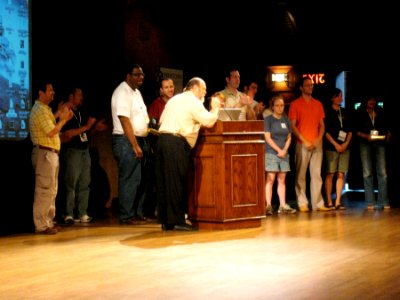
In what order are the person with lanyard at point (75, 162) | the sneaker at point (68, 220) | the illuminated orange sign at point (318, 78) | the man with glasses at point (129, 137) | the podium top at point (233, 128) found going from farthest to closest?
the illuminated orange sign at point (318, 78) → the person with lanyard at point (75, 162) → the sneaker at point (68, 220) → the man with glasses at point (129, 137) → the podium top at point (233, 128)

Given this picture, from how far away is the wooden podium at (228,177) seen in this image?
24.2 ft

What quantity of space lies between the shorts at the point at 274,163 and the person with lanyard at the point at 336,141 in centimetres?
73

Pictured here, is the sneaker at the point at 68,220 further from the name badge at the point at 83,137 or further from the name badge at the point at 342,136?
the name badge at the point at 342,136

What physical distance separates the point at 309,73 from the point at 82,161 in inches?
291

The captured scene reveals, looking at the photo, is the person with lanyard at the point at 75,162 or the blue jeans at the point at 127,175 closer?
the blue jeans at the point at 127,175

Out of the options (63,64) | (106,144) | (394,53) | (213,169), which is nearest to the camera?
(213,169)

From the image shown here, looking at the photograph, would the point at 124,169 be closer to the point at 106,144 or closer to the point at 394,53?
the point at 106,144

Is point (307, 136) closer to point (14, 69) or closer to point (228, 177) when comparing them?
point (228, 177)

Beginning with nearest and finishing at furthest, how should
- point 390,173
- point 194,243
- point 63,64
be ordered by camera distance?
point 194,243 < point 63,64 < point 390,173

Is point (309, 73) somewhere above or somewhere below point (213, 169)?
above

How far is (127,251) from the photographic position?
6.07 m

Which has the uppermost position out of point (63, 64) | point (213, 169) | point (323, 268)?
point (63, 64)

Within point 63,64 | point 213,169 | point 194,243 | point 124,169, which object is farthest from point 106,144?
point 194,243

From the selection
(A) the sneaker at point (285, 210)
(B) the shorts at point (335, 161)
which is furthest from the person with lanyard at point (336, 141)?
(A) the sneaker at point (285, 210)
